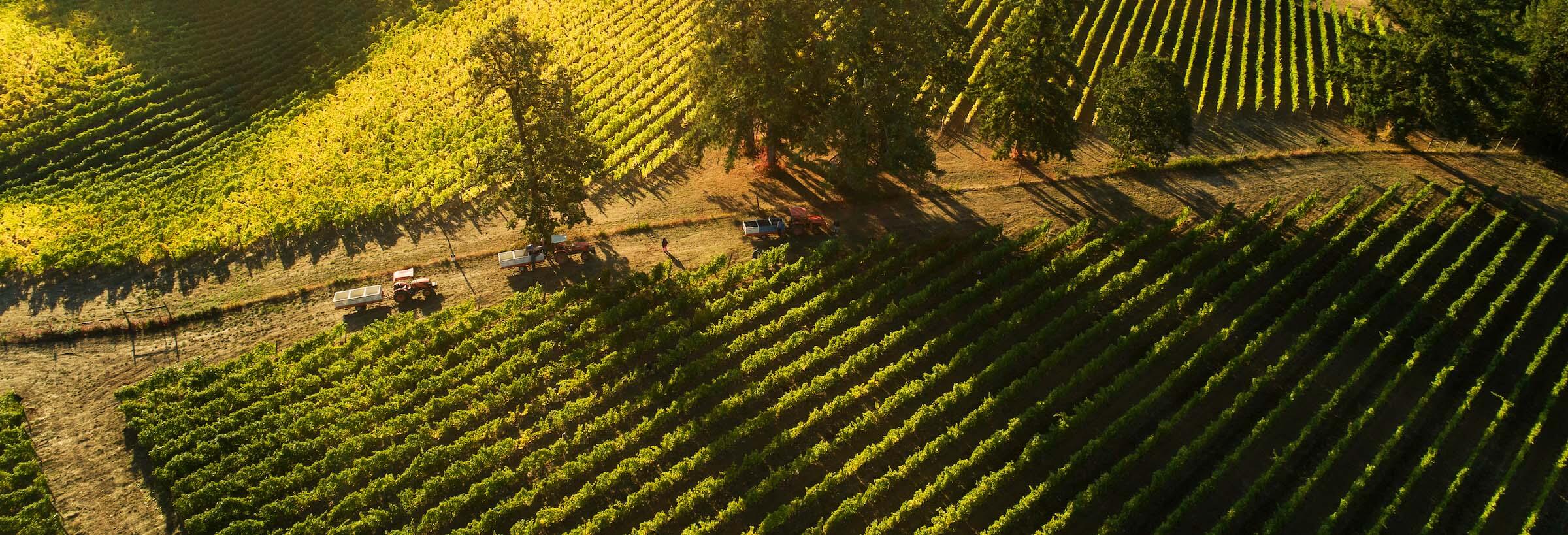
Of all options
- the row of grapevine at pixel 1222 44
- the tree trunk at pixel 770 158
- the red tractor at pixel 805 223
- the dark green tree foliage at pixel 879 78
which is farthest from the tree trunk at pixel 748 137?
the row of grapevine at pixel 1222 44

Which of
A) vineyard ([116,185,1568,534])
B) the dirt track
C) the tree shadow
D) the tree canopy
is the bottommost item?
vineyard ([116,185,1568,534])

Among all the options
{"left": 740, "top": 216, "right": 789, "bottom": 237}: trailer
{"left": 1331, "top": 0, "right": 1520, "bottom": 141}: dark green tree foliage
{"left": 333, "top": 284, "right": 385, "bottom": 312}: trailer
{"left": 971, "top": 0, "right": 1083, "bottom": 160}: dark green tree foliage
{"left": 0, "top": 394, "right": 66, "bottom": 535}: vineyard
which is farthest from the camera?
{"left": 1331, "top": 0, "right": 1520, "bottom": 141}: dark green tree foliage

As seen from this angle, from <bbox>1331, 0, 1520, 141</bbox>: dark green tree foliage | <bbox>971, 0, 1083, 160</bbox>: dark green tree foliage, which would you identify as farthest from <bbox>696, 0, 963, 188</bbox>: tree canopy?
<bbox>1331, 0, 1520, 141</bbox>: dark green tree foliage

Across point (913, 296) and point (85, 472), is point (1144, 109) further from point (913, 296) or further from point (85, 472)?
point (85, 472)

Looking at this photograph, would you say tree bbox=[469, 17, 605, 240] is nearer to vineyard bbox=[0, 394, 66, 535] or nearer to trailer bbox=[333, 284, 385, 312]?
trailer bbox=[333, 284, 385, 312]

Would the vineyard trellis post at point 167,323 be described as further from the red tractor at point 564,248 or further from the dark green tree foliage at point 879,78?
the dark green tree foliage at point 879,78

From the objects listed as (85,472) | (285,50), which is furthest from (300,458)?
(285,50)
